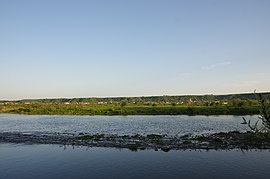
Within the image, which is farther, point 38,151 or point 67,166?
point 38,151

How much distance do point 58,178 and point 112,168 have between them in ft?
16.9

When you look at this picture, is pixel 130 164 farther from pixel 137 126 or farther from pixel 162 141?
pixel 137 126

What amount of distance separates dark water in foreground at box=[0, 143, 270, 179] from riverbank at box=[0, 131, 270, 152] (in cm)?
201

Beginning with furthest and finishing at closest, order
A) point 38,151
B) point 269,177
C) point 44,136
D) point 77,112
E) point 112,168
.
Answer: point 77,112
point 44,136
point 38,151
point 112,168
point 269,177

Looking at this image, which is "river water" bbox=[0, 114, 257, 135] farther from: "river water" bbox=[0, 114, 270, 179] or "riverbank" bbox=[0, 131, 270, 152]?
"river water" bbox=[0, 114, 270, 179]

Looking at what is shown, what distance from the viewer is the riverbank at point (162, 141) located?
33625 millimetres

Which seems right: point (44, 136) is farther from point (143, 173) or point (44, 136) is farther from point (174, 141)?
point (143, 173)

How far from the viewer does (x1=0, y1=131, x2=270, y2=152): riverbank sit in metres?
33.6

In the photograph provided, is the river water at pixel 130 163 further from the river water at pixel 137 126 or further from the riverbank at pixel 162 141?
the river water at pixel 137 126

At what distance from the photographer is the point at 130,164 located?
26812 millimetres

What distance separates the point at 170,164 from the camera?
86.6 ft

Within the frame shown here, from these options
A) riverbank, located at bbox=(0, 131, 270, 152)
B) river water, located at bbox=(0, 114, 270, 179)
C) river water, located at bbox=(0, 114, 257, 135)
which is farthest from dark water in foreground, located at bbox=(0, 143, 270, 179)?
river water, located at bbox=(0, 114, 257, 135)

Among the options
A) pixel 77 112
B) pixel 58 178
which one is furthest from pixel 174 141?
pixel 77 112

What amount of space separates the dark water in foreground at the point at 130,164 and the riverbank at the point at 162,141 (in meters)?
2.01
